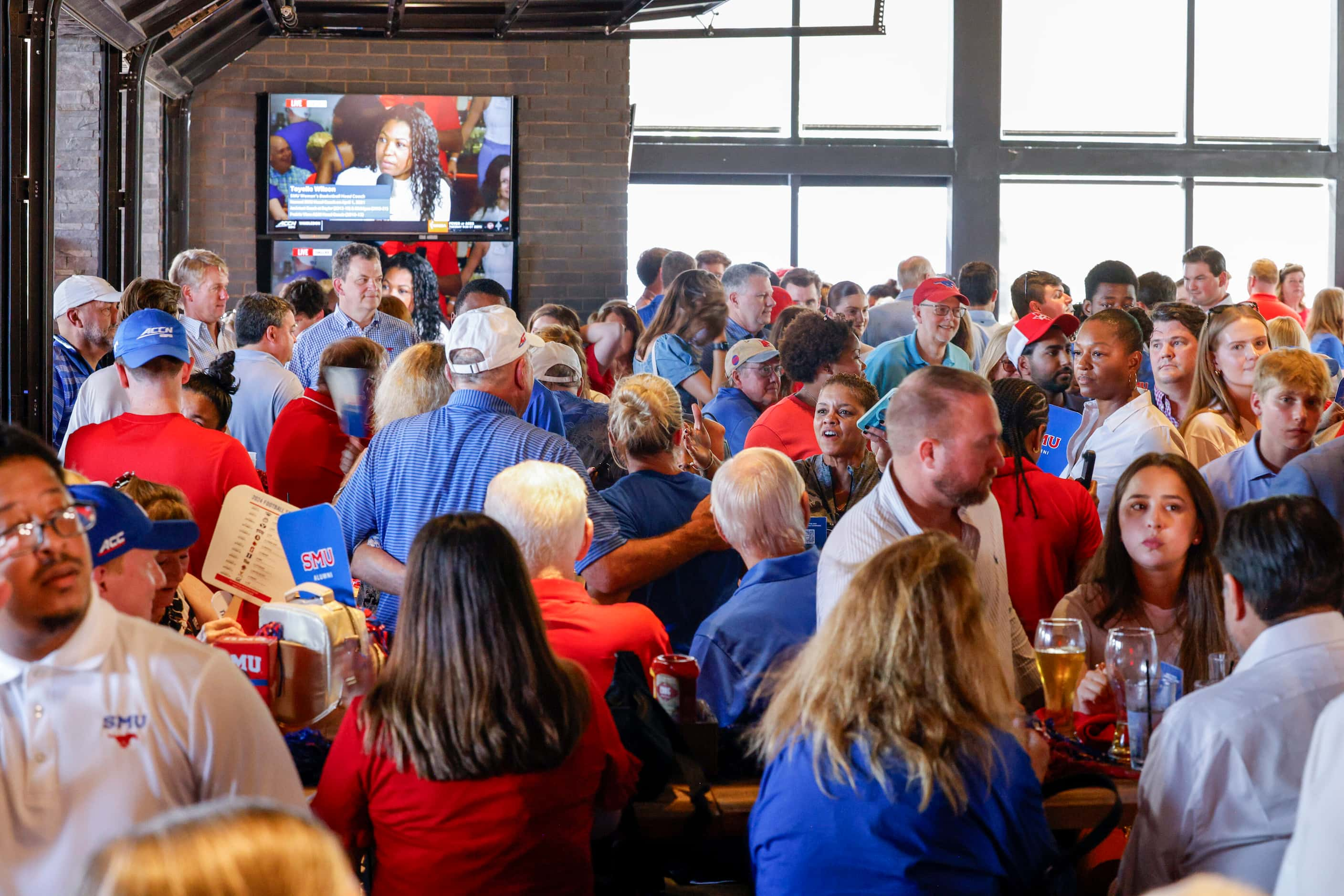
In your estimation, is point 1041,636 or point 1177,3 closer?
point 1041,636

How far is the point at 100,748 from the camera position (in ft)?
5.66

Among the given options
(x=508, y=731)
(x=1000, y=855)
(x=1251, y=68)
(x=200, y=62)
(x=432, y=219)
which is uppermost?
(x=1251, y=68)

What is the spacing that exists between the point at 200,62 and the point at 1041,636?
7203 mm

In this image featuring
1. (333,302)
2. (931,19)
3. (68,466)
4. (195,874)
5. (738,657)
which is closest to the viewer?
(195,874)

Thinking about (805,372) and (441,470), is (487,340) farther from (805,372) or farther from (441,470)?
(805,372)

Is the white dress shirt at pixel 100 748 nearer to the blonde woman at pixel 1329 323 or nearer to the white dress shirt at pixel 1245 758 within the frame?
the white dress shirt at pixel 1245 758

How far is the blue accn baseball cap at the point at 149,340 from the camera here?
3.73 meters

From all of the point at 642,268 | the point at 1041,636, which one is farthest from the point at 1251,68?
the point at 1041,636

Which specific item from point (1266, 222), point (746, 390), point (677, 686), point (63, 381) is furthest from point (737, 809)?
point (1266, 222)

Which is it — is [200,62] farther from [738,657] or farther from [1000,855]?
[1000,855]

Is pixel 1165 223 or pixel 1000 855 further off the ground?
pixel 1165 223

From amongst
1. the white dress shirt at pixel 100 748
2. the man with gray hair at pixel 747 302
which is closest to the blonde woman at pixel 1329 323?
the man with gray hair at pixel 747 302

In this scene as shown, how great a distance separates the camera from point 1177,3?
45.0 ft

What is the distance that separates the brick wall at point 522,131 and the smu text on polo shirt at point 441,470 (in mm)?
5634
